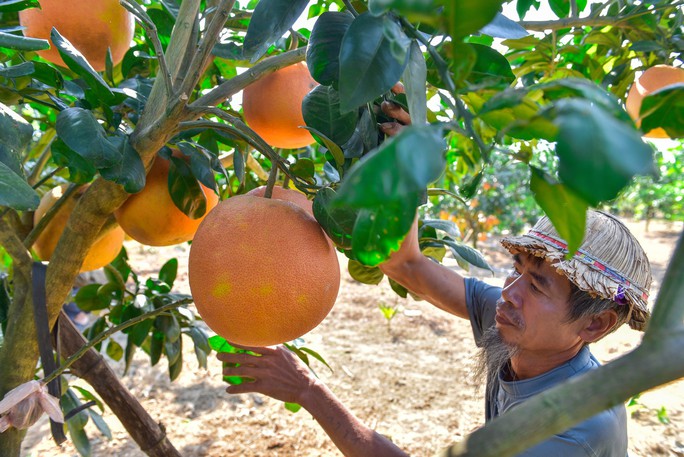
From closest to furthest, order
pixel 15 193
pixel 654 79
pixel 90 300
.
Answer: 1. pixel 15 193
2. pixel 654 79
3. pixel 90 300

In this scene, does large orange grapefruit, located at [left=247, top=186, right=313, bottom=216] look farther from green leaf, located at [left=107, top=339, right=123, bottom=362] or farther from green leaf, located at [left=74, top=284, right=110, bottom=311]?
green leaf, located at [left=107, top=339, right=123, bottom=362]

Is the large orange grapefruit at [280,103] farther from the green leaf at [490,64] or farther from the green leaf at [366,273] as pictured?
the green leaf at [490,64]

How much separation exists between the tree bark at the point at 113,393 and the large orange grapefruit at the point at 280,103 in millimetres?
668

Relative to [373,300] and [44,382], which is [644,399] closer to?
[373,300]

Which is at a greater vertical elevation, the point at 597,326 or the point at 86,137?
the point at 86,137

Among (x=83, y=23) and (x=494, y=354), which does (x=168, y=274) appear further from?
(x=494, y=354)

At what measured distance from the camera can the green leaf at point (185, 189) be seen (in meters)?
1.00

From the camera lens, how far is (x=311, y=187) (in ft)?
2.52

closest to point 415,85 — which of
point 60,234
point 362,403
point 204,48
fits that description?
point 204,48

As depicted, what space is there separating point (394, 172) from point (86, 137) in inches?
22.6

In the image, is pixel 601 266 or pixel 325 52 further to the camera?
pixel 601 266

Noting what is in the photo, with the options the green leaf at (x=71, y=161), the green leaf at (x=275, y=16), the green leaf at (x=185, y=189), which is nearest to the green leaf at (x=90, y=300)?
the green leaf at (x=185, y=189)

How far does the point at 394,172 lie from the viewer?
0.28 m

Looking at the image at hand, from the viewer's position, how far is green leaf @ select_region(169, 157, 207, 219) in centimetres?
100
